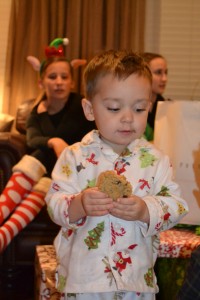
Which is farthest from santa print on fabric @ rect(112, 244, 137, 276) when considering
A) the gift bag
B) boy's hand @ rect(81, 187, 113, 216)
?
the gift bag

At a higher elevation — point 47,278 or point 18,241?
point 47,278

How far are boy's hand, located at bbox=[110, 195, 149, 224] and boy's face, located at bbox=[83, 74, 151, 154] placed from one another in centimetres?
16

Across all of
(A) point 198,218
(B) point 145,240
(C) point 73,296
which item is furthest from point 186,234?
(C) point 73,296

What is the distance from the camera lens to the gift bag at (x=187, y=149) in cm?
155

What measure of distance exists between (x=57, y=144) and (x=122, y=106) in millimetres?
1375

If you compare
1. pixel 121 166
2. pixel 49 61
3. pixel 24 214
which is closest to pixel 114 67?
pixel 121 166

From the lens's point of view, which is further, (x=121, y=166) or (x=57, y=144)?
(x=57, y=144)

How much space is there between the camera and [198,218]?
5.13 feet

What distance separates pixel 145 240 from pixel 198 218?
0.45m

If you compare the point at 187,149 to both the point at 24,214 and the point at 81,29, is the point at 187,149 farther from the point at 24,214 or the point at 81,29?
the point at 81,29

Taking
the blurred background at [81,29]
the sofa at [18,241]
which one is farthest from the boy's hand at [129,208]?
the blurred background at [81,29]

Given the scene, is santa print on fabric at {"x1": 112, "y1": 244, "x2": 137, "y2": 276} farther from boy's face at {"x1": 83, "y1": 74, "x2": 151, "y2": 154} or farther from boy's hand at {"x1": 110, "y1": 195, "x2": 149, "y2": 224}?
boy's face at {"x1": 83, "y1": 74, "x2": 151, "y2": 154}

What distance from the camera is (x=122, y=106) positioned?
44.5 inches

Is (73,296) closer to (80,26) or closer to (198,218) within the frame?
(198,218)
